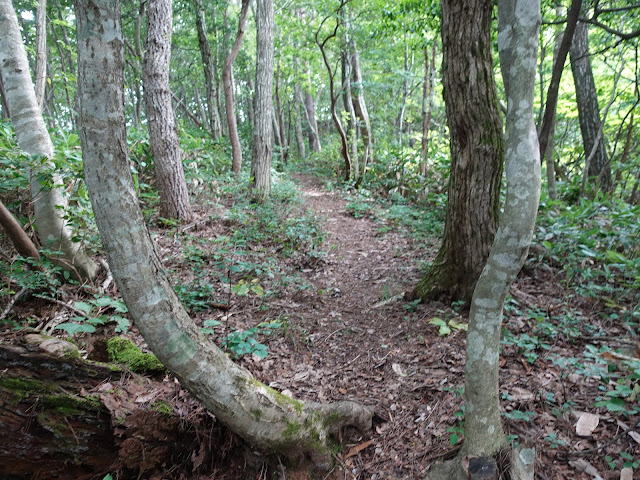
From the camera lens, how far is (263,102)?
8594 mm

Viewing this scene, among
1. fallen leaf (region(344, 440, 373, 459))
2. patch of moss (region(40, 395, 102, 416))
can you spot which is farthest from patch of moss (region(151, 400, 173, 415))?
fallen leaf (region(344, 440, 373, 459))

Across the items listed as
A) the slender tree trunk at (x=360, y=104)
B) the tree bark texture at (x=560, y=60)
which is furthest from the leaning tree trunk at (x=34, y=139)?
the slender tree trunk at (x=360, y=104)

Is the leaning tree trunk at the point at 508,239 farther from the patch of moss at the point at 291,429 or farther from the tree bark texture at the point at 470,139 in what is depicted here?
the tree bark texture at the point at 470,139

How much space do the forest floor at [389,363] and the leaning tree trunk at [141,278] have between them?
35 centimetres

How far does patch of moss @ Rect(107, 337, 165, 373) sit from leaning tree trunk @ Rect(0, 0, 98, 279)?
4.91 ft

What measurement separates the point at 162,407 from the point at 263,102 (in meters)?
7.60

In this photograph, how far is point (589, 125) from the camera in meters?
7.50

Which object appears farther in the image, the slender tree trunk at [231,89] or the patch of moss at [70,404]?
the slender tree trunk at [231,89]

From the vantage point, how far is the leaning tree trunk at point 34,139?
380cm

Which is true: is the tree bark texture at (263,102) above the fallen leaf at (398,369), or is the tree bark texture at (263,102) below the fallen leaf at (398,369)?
above

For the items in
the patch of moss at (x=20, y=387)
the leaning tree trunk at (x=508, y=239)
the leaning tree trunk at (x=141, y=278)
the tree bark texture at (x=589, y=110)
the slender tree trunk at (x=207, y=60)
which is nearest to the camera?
the leaning tree trunk at (x=141, y=278)

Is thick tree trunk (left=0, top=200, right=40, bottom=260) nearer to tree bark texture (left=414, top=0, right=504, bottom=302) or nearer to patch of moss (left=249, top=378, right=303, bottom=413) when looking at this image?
patch of moss (left=249, top=378, right=303, bottom=413)

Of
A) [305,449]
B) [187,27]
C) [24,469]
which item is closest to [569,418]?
[305,449]

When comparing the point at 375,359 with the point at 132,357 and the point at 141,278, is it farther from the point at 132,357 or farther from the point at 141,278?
the point at 141,278
